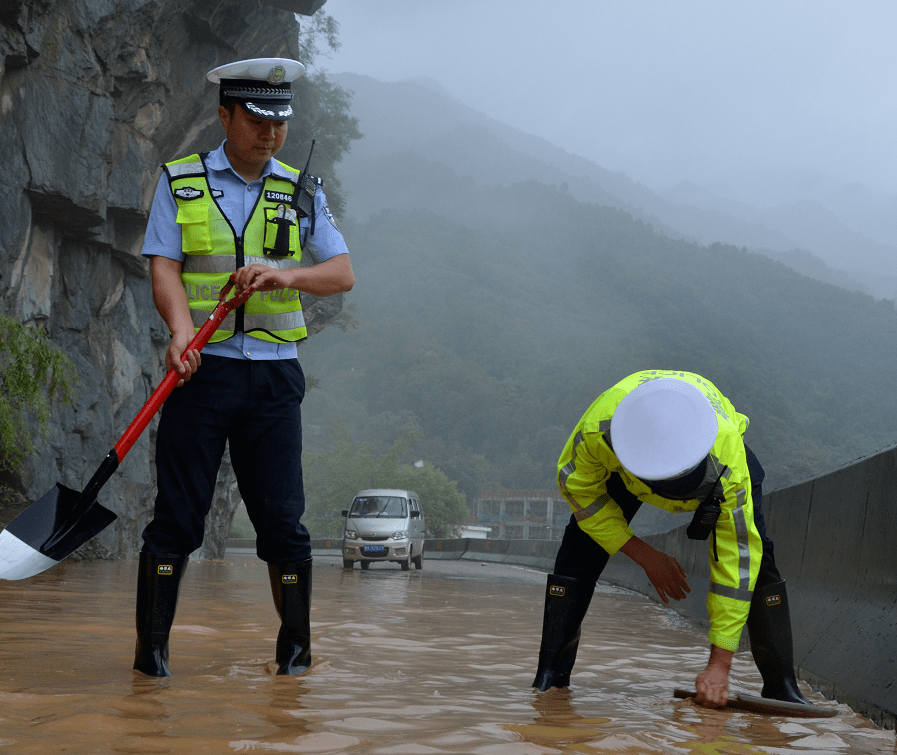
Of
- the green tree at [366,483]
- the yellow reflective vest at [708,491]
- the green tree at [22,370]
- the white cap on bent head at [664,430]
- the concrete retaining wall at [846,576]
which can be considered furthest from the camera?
the green tree at [366,483]

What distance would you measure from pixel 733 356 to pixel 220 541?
303ft

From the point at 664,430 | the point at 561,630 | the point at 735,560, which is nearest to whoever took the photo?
the point at 664,430

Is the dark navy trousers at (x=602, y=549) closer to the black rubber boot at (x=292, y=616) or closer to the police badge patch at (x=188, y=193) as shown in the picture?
the black rubber boot at (x=292, y=616)

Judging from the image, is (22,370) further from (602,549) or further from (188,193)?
(602,549)

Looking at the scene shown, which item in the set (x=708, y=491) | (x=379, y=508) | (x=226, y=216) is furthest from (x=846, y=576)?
(x=379, y=508)

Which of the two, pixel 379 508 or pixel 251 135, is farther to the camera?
pixel 379 508

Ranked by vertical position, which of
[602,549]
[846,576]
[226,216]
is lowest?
[846,576]

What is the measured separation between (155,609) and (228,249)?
1.38 m

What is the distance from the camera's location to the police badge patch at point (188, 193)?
149 inches

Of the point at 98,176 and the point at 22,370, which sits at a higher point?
the point at 98,176

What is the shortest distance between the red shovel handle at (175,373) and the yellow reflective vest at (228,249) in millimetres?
67

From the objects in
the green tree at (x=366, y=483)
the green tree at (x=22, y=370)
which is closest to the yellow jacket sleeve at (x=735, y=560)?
the green tree at (x=22, y=370)

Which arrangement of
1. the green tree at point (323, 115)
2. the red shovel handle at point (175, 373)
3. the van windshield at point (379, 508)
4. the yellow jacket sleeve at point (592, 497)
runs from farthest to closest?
the green tree at point (323, 115), the van windshield at point (379, 508), the yellow jacket sleeve at point (592, 497), the red shovel handle at point (175, 373)

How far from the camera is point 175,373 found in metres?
3.59
